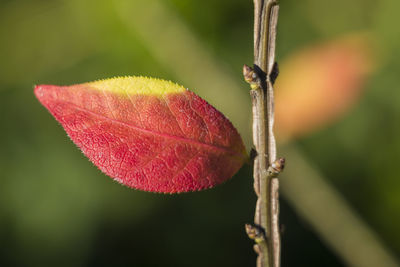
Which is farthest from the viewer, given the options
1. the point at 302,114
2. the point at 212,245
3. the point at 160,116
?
the point at 212,245

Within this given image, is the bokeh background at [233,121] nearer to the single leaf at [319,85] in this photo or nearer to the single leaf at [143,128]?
the single leaf at [319,85]

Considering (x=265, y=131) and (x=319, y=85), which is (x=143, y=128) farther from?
(x=319, y=85)

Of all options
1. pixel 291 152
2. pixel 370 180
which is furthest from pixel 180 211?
pixel 370 180

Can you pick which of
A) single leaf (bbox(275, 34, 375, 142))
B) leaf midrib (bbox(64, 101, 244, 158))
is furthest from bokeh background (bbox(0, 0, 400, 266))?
leaf midrib (bbox(64, 101, 244, 158))

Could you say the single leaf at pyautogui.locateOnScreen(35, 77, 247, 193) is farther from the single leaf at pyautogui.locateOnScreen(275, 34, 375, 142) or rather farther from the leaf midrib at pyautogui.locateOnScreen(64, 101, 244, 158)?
the single leaf at pyautogui.locateOnScreen(275, 34, 375, 142)

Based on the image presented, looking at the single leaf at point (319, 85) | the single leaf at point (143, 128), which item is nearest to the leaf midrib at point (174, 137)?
the single leaf at point (143, 128)

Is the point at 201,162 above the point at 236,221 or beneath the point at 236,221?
beneath

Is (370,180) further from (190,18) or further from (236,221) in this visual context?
(190,18)
